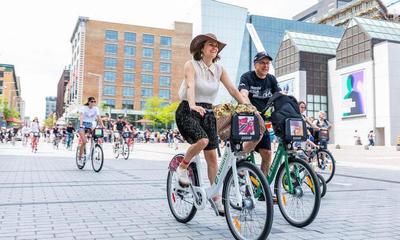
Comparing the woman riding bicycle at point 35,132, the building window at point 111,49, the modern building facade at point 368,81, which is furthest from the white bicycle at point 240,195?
the building window at point 111,49

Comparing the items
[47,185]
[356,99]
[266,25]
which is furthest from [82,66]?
[47,185]

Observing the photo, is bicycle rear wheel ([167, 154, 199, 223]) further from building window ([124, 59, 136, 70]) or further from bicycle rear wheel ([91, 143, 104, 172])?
building window ([124, 59, 136, 70])

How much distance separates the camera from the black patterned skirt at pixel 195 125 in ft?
12.9

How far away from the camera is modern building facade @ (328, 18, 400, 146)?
43.3 metres

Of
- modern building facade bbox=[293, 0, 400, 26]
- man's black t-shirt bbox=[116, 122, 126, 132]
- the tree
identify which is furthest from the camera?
modern building facade bbox=[293, 0, 400, 26]

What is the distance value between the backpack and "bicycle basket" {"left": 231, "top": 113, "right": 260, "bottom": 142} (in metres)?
0.63

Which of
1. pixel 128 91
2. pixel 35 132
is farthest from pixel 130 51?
pixel 35 132

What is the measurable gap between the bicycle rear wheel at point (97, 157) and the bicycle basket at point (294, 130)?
6639 mm

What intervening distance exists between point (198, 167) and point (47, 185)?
173 inches

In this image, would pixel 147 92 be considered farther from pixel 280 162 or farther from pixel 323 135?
pixel 280 162

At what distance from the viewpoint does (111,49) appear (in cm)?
8306

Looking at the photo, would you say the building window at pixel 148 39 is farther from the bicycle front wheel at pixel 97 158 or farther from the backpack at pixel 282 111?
the backpack at pixel 282 111

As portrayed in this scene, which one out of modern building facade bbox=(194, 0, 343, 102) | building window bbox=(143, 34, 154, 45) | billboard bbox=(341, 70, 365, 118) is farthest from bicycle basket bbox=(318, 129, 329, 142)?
modern building facade bbox=(194, 0, 343, 102)

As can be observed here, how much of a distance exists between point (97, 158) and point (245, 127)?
715 centimetres
